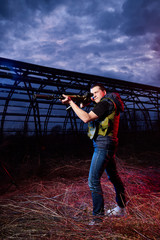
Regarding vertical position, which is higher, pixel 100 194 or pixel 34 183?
pixel 100 194

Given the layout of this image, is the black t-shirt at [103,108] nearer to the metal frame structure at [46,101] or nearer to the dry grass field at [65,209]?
the dry grass field at [65,209]

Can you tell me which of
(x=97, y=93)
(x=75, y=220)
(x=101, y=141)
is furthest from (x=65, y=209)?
(x=97, y=93)

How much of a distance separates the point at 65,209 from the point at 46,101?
29.6 ft

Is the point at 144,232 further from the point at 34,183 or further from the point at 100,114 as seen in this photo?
the point at 34,183

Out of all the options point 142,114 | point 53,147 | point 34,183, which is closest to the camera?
point 34,183

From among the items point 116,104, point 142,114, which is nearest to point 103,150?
point 116,104

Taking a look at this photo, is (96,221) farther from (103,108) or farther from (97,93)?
(97,93)

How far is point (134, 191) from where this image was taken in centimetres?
351

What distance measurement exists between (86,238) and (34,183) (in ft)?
10.00

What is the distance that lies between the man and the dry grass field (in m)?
0.19

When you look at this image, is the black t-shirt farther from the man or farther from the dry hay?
the dry hay

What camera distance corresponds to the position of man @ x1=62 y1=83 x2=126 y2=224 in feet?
7.07

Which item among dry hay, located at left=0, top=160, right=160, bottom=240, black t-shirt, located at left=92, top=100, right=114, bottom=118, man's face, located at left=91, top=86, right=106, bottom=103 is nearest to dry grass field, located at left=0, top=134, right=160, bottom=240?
dry hay, located at left=0, top=160, right=160, bottom=240

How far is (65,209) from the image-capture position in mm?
2256
